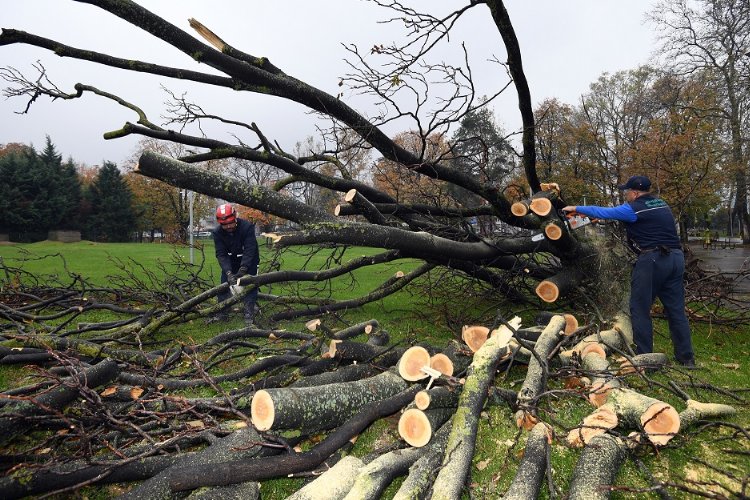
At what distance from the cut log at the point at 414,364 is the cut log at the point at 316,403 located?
0.30 feet

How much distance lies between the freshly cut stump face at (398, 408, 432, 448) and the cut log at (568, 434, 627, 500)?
2.40 feet

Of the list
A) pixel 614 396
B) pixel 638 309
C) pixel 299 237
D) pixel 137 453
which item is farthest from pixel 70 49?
pixel 638 309

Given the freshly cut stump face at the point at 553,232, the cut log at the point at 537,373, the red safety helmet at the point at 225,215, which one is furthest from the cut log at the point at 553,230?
the red safety helmet at the point at 225,215

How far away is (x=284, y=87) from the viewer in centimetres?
388

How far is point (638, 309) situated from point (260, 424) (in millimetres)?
3254

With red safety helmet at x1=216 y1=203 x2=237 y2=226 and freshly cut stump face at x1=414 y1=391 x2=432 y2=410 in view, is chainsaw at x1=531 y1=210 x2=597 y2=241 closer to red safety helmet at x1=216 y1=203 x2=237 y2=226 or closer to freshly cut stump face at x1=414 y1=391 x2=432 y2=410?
freshly cut stump face at x1=414 y1=391 x2=432 y2=410

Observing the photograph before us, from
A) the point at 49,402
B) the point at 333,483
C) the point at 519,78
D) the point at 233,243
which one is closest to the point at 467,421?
the point at 333,483

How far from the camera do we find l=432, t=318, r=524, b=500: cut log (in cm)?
200

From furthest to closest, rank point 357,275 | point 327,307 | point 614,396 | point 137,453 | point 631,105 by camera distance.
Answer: point 631,105, point 357,275, point 327,307, point 614,396, point 137,453

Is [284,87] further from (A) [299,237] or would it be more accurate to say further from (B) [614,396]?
(B) [614,396]

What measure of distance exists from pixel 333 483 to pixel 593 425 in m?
1.43

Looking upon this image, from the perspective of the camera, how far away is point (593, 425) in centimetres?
233

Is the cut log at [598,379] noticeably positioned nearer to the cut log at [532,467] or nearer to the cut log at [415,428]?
the cut log at [532,467]

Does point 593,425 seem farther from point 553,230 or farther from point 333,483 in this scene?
point 553,230
